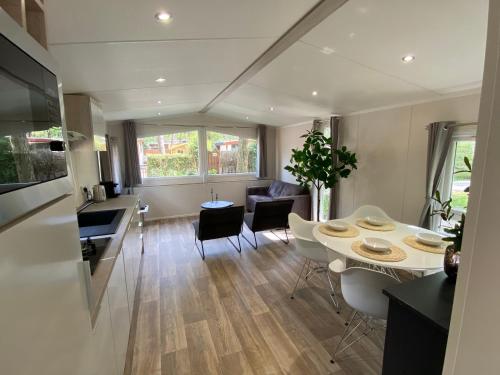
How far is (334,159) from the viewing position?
4297 millimetres

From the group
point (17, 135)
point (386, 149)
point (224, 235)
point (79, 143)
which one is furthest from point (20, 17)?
point (386, 149)

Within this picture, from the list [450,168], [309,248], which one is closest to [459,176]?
[450,168]

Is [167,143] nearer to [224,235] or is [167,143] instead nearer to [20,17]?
[224,235]

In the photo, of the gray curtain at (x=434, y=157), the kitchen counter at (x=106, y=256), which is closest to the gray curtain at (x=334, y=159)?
the gray curtain at (x=434, y=157)

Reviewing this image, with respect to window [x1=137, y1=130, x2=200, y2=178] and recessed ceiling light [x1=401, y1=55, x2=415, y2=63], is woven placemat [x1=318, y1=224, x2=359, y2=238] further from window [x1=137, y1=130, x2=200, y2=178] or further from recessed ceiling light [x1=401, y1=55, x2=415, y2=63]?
window [x1=137, y1=130, x2=200, y2=178]

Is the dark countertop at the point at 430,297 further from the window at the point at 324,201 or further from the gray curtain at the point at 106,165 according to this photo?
the gray curtain at the point at 106,165

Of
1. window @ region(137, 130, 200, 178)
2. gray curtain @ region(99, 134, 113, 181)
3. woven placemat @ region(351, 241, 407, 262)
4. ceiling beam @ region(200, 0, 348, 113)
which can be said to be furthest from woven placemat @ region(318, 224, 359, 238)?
window @ region(137, 130, 200, 178)

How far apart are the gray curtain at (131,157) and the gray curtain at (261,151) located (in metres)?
3.00

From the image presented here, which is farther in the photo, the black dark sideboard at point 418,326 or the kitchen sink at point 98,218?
the kitchen sink at point 98,218

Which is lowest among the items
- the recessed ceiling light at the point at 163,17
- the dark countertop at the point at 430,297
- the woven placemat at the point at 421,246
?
the woven placemat at the point at 421,246

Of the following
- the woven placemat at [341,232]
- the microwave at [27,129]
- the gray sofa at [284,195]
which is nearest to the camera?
the microwave at [27,129]

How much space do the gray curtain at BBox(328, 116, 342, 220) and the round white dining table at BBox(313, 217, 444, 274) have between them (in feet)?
5.50

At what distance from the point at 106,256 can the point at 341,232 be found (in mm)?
2069

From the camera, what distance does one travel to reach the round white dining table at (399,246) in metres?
1.78
